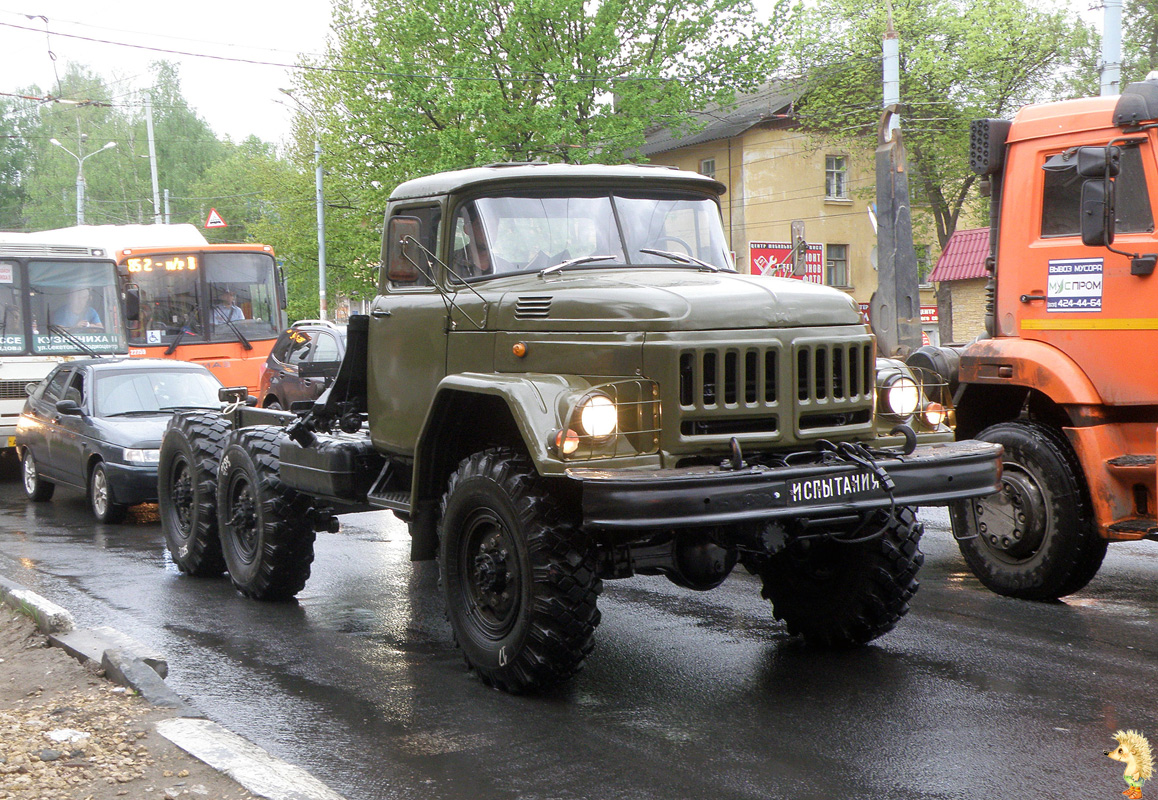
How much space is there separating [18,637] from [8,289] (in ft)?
38.8

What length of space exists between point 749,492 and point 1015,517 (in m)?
3.43

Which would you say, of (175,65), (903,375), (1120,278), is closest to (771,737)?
(903,375)

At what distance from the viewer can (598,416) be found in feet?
17.2

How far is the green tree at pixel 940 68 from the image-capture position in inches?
1666

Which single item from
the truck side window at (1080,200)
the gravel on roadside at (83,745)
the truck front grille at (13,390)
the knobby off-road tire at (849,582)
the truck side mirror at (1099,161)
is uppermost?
the truck side mirror at (1099,161)

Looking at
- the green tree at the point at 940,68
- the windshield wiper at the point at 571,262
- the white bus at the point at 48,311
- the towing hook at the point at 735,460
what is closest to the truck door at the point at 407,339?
the windshield wiper at the point at 571,262

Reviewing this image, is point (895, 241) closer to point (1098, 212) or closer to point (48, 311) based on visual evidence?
point (1098, 212)

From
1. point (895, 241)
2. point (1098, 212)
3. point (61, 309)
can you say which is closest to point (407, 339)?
point (1098, 212)

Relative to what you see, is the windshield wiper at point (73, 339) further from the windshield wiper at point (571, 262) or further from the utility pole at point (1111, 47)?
the utility pole at point (1111, 47)

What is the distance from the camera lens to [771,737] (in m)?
5.07

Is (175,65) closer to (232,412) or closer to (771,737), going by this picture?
(232,412)

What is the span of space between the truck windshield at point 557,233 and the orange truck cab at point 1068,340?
224 cm

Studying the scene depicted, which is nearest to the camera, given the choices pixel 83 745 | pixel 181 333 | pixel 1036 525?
pixel 83 745

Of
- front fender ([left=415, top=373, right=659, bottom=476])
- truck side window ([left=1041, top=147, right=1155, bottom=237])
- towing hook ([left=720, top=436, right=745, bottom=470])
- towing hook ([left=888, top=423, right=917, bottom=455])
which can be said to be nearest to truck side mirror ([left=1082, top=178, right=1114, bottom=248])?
truck side window ([left=1041, top=147, right=1155, bottom=237])
